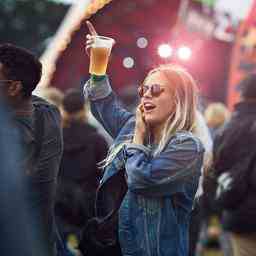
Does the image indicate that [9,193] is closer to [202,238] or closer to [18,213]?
[18,213]

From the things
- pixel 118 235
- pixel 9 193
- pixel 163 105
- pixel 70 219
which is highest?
pixel 163 105

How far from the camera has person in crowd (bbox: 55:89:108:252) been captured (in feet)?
19.2

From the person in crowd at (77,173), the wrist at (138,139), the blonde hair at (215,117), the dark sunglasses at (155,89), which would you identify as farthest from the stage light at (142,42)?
the wrist at (138,139)

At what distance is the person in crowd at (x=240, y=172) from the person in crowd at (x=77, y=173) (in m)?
0.99

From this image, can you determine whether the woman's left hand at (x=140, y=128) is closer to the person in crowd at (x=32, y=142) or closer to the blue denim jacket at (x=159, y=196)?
the blue denim jacket at (x=159, y=196)

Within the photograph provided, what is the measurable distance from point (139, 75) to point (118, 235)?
11.0 m

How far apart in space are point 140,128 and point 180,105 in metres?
0.23

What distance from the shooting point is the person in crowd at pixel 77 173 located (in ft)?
19.2

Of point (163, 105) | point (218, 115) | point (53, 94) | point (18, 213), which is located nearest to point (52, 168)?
point (18, 213)

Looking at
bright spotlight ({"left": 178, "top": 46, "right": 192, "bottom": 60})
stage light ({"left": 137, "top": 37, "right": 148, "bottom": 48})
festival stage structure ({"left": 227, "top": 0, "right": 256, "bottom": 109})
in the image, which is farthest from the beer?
stage light ({"left": 137, "top": 37, "right": 148, "bottom": 48})

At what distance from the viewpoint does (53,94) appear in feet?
21.5

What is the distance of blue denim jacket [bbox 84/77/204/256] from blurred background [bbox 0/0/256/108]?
6.92 metres

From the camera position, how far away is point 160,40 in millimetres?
13180

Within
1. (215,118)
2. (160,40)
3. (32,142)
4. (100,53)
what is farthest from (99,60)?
(160,40)
